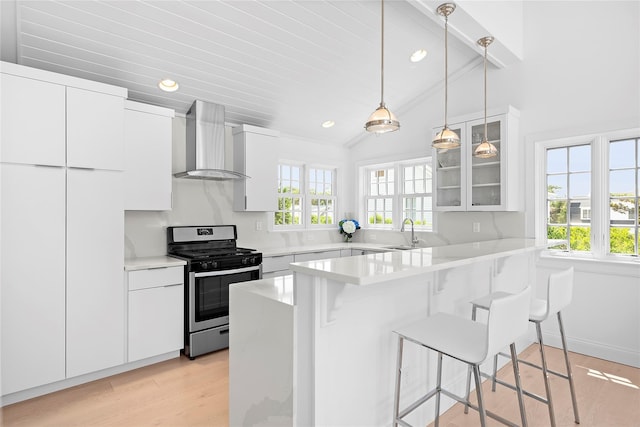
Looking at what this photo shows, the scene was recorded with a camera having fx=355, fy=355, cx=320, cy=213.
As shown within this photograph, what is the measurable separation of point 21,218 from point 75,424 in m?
1.38

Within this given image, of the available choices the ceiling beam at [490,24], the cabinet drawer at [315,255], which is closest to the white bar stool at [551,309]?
the ceiling beam at [490,24]

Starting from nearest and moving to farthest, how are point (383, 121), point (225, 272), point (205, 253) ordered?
point (383, 121), point (225, 272), point (205, 253)

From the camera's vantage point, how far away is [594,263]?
10.6 ft

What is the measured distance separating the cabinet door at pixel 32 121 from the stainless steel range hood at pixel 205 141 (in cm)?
115

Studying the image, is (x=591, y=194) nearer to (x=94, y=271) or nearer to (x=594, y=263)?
(x=594, y=263)

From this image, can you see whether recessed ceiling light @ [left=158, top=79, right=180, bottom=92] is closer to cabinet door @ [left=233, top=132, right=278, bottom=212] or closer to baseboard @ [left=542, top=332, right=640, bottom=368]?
cabinet door @ [left=233, top=132, right=278, bottom=212]

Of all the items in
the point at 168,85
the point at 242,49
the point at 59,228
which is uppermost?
the point at 242,49

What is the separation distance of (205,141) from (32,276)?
182cm

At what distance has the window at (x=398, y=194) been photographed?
4684 mm

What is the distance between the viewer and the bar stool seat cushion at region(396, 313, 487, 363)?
1594mm

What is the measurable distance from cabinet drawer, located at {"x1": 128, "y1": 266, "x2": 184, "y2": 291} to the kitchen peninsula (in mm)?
1415

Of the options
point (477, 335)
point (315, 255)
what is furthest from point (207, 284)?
point (477, 335)

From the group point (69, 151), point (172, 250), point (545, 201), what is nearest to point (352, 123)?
point (545, 201)

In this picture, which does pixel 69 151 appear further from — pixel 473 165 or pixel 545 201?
pixel 545 201
